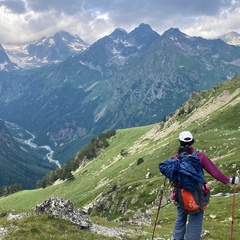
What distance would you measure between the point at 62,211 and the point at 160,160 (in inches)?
2766

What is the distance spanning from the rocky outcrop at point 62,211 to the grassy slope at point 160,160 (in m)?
4.42

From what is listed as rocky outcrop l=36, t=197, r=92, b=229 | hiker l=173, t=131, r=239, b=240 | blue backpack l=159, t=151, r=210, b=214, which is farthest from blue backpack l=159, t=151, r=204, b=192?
rocky outcrop l=36, t=197, r=92, b=229

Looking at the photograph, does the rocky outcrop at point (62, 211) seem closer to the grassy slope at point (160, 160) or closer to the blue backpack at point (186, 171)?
the grassy slope at point (160, 160)

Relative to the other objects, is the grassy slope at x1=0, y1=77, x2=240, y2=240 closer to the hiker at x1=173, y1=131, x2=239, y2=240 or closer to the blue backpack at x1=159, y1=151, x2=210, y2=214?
the hiker at x1=173, y1=131, x2=239, y2=240

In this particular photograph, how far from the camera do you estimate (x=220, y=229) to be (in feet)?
88.2

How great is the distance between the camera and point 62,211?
2411 centimetres

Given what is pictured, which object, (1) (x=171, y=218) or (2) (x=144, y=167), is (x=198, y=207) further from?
(2) (x=144, y=167)

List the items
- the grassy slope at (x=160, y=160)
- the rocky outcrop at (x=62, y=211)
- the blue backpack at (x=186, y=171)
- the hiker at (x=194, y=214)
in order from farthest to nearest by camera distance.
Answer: the grassy slope at (x=160, y=160), the rocky outcrop at (x=62, y=211), the hiker at (x=194, y=214), the blue backpack at (x=186, y=171)

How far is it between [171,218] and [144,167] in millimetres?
53549

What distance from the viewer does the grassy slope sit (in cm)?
4228

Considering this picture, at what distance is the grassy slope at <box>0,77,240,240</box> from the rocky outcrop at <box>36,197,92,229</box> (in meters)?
4.42

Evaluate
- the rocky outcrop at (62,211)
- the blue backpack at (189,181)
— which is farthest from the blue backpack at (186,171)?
the rocky outcrop at (62,211)

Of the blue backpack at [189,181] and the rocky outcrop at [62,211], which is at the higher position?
the blue backpack at [189,181]

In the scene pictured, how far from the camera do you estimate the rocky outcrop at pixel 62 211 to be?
23.7 metres
